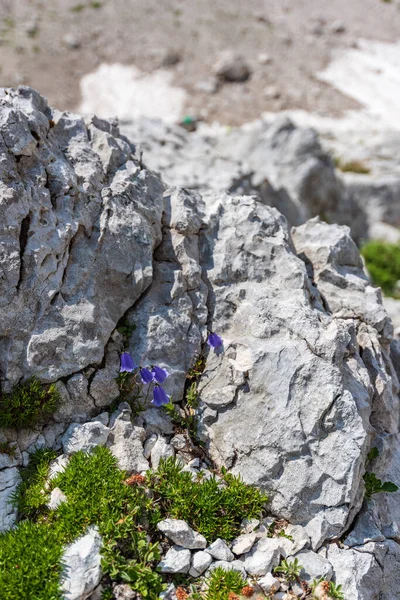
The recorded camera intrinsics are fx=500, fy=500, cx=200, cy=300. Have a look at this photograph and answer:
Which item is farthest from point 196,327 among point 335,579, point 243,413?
point 335,579

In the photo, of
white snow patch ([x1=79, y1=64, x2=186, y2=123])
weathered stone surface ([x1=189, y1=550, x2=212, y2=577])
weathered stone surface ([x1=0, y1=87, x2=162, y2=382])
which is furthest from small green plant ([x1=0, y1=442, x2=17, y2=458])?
white snow patch ([x1=79, y1=64, x2=186, y2=123])

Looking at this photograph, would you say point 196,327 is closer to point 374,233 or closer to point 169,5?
point 374,233

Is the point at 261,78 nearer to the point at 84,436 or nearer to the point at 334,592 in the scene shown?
the point at 84,436

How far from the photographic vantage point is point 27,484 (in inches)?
243

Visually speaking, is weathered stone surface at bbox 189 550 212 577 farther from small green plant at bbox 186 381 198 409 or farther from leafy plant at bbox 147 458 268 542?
small green plant at bbox 186 381 198 409

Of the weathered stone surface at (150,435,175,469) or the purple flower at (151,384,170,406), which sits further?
the purple flower at (151,384,170,406)

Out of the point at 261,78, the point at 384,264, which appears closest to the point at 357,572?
the point at 384,264

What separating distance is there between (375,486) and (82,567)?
382 cm

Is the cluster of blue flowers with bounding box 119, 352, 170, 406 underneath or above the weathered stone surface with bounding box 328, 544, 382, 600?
above

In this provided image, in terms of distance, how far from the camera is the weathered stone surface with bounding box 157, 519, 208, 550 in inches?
226

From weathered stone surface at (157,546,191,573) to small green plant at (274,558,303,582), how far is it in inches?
40.7

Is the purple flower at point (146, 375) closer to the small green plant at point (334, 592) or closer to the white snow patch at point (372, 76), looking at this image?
the small green plant at point (334, 592)

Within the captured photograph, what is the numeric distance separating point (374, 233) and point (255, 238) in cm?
1931

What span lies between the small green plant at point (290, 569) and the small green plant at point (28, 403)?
3.37 meters
